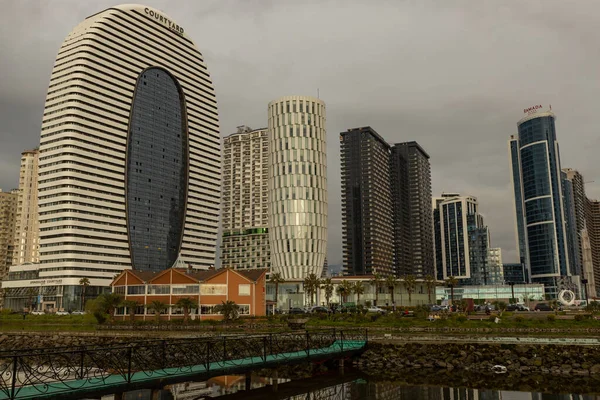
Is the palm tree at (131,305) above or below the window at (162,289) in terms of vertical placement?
below

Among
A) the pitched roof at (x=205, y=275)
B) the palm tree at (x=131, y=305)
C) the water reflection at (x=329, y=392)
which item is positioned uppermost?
the pitched roof at (x=205, y=275)

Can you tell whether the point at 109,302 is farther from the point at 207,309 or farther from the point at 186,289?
the point at 207,309

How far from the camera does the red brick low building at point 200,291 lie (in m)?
102

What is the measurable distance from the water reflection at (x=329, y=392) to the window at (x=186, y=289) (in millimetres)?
57602

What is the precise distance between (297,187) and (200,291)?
84511mm

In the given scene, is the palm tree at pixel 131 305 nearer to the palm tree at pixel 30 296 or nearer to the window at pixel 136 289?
the window at pixel 136 289

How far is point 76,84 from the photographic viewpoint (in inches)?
7254

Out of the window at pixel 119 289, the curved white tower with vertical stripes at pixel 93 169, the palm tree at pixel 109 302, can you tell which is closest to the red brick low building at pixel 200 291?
the window at pixel 119 289

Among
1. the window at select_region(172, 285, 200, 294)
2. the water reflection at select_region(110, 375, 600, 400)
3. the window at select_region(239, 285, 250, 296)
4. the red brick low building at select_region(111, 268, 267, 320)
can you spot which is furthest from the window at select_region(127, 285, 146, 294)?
the water reflection at select_region(110, 375, 600, 400)

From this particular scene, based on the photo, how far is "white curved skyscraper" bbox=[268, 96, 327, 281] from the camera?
593 feet

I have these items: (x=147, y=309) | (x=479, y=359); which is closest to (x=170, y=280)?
(x=147, y=309)

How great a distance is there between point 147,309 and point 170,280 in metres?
7.29

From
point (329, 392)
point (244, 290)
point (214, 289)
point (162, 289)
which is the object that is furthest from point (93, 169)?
point (329, 392)

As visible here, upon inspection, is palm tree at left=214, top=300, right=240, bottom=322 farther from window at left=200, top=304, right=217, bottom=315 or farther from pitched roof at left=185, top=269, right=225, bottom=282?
pitched roof at left=185, top=269, right=225, bottom=282
